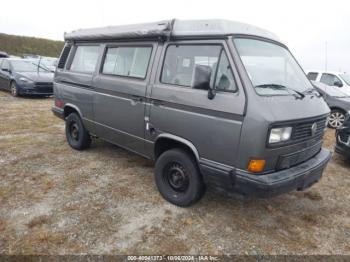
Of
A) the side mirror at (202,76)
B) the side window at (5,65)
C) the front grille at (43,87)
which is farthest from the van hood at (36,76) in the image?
the side mirror at (202,76)

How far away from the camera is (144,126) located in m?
3.96

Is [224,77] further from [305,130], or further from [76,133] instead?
[76,133]

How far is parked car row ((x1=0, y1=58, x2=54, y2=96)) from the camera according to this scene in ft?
36.6

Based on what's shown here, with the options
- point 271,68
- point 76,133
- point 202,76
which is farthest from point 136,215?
point 76,133

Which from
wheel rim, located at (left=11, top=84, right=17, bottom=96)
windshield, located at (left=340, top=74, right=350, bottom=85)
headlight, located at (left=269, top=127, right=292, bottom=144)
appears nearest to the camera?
headlight, located at (left=269, top=127, right=292, bottom=144)

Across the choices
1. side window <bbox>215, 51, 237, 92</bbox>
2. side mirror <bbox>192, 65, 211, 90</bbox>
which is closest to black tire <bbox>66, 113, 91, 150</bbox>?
side mirror <bbox>192, 65, 211, 90</bbox>

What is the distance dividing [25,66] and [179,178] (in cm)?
1126

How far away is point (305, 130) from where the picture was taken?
320 centimetres

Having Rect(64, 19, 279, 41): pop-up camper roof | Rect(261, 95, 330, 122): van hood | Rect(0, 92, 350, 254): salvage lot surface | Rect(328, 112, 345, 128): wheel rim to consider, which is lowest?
Rect(0, 92, 350, 254): salvage lot surface

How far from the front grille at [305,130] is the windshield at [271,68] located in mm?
403

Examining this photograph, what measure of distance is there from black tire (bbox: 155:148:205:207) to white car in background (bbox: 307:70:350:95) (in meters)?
8.05

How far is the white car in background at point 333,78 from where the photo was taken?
9562 millimetres

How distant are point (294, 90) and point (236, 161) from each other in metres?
1.21

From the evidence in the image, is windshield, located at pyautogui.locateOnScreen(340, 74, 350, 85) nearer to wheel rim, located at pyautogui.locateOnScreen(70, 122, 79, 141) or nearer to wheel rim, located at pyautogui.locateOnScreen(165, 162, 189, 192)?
wheel rim, located at pyautogui.locateOnScreen(165, 162, 189, 192)
